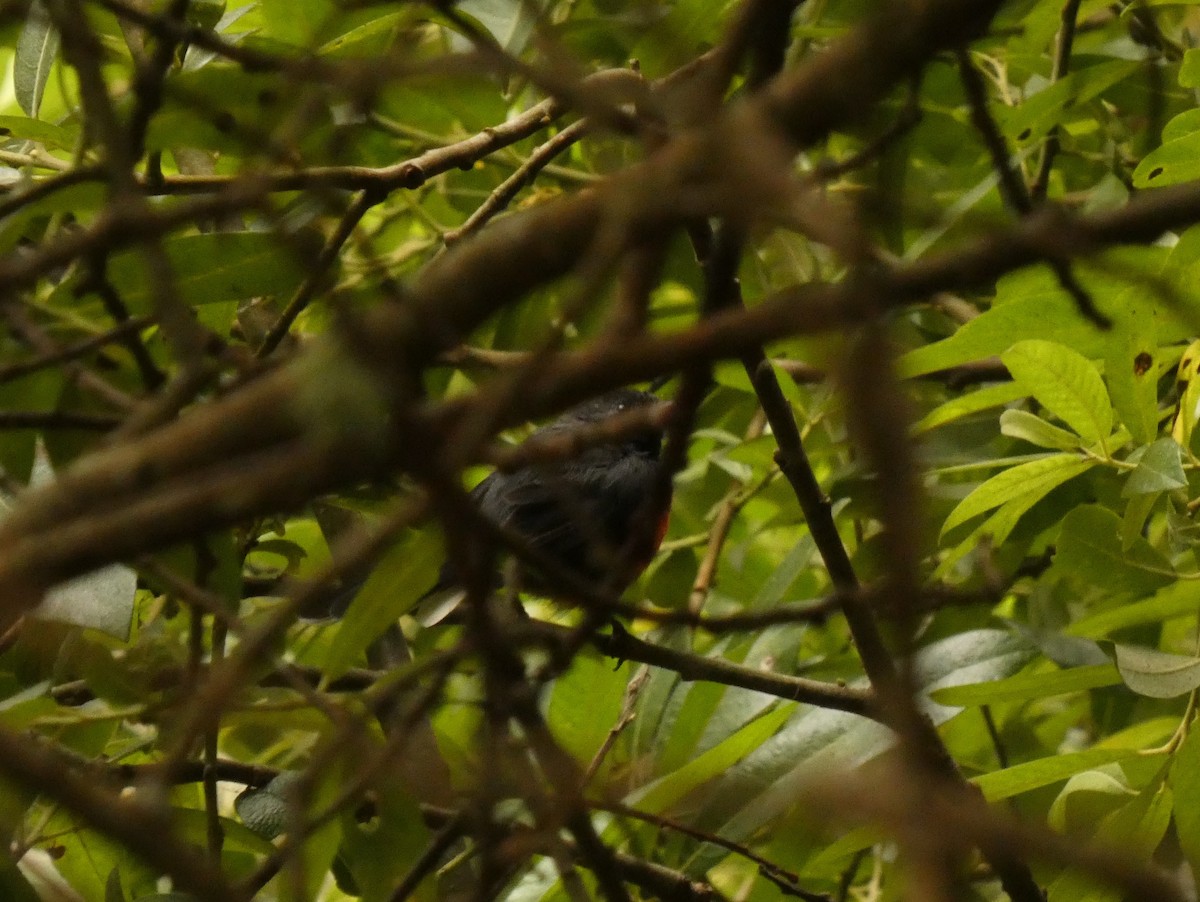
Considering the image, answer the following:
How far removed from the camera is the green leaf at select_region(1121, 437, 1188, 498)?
5.45 ft

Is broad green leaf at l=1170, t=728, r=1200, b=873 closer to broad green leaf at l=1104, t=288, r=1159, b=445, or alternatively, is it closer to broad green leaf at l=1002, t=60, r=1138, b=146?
broad green leaf at l=1104, t=288, r=1159, b=445

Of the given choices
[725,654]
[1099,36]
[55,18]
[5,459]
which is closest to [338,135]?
[55,18]

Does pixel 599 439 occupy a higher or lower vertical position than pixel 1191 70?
lower

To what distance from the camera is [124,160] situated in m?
1.03

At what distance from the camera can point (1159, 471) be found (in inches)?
66.1

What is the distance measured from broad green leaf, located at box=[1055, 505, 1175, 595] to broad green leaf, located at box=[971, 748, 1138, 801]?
239mm

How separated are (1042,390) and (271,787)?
4.07ft

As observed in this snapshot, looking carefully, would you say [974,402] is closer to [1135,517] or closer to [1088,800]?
[1135,517]

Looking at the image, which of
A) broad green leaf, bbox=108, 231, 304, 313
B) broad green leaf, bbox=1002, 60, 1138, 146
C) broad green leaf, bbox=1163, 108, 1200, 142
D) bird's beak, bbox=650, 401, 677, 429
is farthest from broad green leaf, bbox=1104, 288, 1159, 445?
broad green leaf, bbox=108, 231, 304, 313

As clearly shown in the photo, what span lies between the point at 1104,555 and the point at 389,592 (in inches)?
38.9

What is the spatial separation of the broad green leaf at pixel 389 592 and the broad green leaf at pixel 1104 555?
89cm

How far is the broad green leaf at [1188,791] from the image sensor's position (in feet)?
5.54

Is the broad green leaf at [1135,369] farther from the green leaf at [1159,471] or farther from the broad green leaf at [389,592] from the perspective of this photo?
the broad green leaf at [389,592]

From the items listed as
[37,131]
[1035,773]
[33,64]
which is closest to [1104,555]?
[1035,773]
